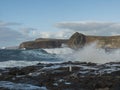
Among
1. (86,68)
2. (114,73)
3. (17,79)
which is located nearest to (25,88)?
(17,79)

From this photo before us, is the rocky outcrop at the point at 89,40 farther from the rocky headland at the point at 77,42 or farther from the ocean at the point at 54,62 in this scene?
the ocean at the point at 54,62

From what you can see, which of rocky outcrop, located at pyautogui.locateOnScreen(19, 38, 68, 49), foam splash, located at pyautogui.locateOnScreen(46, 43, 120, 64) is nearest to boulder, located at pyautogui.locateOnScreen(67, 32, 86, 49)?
rocky outcrop, located at pyautogui.locateOnScreen(19, 38, 68, 49)

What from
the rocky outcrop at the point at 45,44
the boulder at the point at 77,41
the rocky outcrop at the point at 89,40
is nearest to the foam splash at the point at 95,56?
the rocky outcrop at the point at 89,40

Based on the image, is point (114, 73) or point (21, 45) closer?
point (114, 73)

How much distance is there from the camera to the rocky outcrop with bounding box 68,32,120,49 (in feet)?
333

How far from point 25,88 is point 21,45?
11173cm

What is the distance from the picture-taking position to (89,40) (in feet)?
355

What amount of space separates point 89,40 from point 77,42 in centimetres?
703

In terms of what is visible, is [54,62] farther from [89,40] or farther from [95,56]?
[89,40]

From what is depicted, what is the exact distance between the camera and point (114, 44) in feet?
401

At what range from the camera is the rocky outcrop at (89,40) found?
333 ft

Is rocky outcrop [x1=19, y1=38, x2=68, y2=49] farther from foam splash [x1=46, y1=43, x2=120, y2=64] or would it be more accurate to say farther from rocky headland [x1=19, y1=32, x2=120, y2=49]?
foam splash [x1=46, y1=43, x2=120, y2=64]

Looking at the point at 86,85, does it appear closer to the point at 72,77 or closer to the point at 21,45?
the point at 72,77

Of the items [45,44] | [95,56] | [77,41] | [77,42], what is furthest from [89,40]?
[95,56]
